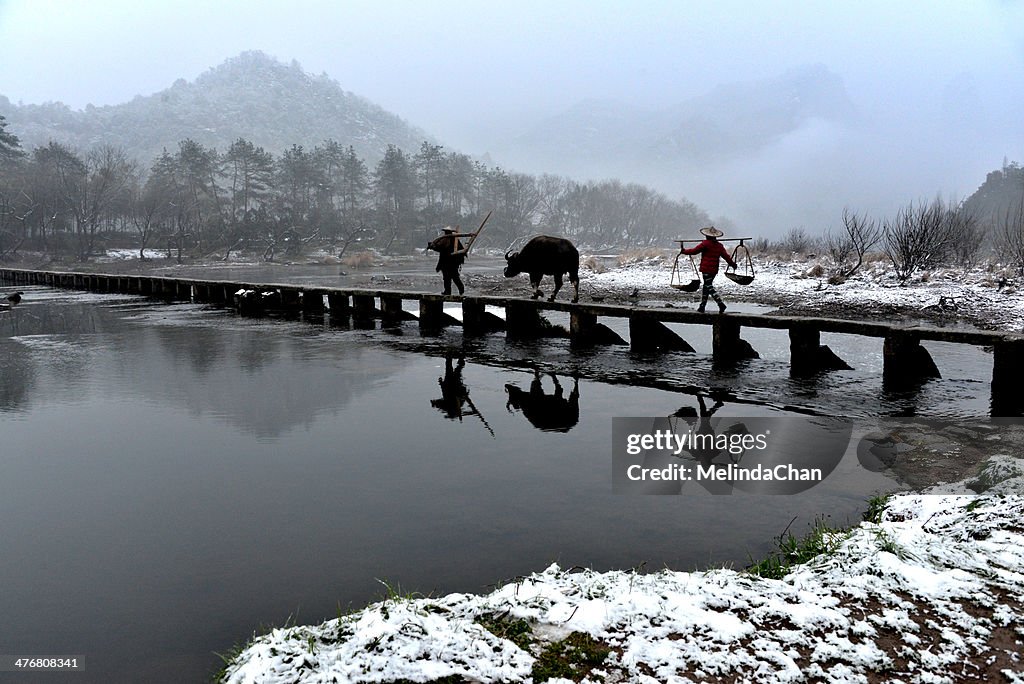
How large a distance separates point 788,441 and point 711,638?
15.7ft

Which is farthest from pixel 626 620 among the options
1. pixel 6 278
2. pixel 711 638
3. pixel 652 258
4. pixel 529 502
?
Answer: pixel 6 278

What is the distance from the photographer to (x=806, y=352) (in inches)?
462

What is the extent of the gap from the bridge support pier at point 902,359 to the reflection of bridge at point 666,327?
13 millimetres

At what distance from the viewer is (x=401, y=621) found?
11.5 feet

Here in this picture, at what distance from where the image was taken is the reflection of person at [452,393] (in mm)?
9508

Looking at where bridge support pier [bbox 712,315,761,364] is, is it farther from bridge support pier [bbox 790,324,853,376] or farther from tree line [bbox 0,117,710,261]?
tree line [bbox 0,117,710,261]

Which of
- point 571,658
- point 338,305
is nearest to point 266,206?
point 338,305

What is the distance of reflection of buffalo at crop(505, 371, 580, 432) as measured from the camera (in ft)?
28.9

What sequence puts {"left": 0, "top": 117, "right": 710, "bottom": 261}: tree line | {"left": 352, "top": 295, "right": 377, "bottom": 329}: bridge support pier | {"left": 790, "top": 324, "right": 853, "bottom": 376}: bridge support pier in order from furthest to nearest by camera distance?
1. {"left": 0, "top": 117, "right": 710, "bottom": 261}: tree line
2. {"left": 352, "top": 295, "right": 377, "bottom": 329}: bridge support pier
3. {"left": 790, "top": 324, "right": 853, "bottom": 376}: bridge support pier

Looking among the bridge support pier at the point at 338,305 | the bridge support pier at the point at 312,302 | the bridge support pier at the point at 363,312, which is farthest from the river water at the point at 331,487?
the bridge support pier at the point at 312,302

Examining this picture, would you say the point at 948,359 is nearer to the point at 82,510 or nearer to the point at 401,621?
the point at 401,621

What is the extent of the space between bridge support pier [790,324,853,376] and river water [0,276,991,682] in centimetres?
43

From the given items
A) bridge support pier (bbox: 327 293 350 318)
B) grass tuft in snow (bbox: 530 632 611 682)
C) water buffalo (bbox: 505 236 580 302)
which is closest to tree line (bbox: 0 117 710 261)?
bridge support pier (bbox: 327 293 350 318)

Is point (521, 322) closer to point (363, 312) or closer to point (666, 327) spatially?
point (666, 327)
